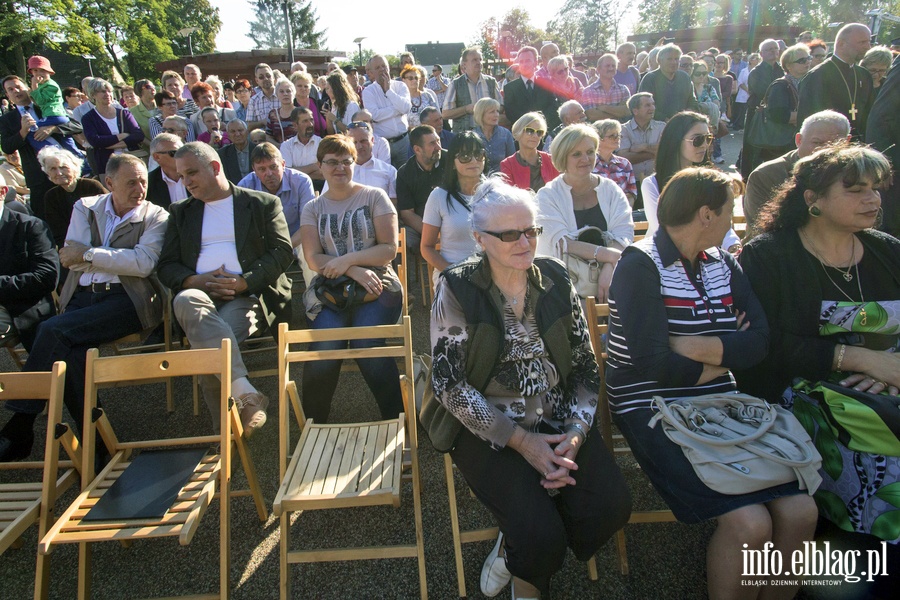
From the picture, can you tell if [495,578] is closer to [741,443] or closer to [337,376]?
[741,443]

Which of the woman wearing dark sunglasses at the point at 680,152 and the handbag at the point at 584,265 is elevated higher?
the woman wearing dark sunglasses at the point at 680,152

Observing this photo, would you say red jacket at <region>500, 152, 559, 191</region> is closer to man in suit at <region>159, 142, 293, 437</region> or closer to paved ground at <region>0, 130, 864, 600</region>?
man in suit at <region>159, 142, 293, 437</region>

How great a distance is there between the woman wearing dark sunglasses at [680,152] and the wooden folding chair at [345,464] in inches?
82.6

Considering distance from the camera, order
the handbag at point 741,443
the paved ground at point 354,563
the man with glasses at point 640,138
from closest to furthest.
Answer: the handbag at point 741,443 < the paved ground at point 354,563 < the man with glasses at point 640,138

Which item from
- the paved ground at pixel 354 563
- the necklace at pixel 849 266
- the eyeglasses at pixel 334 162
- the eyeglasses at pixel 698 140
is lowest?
the paved ground at pixel 354 563

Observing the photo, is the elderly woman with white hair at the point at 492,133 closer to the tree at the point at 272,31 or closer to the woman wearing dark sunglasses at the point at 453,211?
the woman wearing dark sunglasses at the point at 453,211

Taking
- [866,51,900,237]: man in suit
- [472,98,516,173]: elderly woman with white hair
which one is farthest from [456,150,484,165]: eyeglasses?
[866,51,900,237]: man in suit

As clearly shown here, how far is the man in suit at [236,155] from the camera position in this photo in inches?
229

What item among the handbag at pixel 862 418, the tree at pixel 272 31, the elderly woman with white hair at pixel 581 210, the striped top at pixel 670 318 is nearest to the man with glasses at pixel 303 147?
the elderly woman with white hair at pixel 581 210

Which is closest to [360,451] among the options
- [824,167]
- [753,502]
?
[753,502]

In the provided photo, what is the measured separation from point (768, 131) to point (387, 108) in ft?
15.7

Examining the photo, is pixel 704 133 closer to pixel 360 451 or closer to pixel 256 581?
pixel 360 451

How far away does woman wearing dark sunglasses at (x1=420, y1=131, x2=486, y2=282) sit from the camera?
393 centimetres

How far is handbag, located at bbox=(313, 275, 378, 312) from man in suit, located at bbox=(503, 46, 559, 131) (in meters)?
5.00
